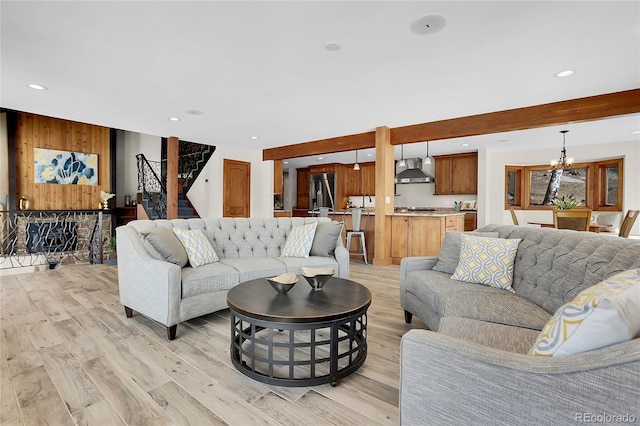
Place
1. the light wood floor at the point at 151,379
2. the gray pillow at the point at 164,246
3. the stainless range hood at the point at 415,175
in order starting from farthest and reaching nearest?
the stainless range hood at the point at 415,175, the gray pillow at the point at 164,246, the light wood floor at the point at 151,379

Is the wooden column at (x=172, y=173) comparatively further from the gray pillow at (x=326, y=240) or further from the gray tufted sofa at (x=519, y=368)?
the gray tufted sofa at (x=519, y=368)

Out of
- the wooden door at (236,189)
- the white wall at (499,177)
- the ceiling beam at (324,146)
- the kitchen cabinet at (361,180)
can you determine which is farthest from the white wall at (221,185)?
the white wall at (499,177)

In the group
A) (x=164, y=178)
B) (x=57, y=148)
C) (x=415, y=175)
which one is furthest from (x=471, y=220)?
(x=57, y=148)

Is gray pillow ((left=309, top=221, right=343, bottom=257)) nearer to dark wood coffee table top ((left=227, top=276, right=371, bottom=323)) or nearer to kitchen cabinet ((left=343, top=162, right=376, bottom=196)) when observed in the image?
dark wood coffee table top ((left=227, top=276, right=371, bottom=323))

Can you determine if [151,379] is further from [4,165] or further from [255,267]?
[4,165]

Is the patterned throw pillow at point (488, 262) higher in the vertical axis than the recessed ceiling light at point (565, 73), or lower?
lower

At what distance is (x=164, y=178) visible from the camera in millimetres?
8156

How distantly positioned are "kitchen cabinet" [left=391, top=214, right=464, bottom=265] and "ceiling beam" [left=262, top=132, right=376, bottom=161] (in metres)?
1.57

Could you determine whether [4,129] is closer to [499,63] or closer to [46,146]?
[46,146]

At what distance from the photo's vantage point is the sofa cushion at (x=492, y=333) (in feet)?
4.66

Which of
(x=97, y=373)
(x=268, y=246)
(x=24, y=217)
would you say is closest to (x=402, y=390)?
(x=97, y=373)

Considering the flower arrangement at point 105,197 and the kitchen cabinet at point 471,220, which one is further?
the kitchen cabinet at point 471,220

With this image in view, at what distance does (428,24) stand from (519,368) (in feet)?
7.81

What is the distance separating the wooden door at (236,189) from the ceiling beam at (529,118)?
3953 millimetres
